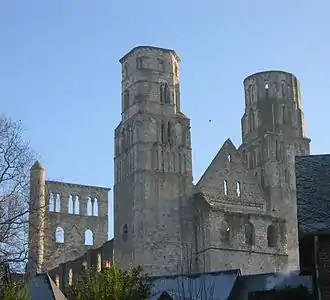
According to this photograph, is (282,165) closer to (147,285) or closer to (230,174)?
(230,174)

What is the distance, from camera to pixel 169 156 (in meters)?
53.3

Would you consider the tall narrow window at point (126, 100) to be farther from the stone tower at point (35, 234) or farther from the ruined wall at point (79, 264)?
the stone tower at point (35, 234)

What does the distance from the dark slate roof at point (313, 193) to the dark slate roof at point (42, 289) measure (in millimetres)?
13214

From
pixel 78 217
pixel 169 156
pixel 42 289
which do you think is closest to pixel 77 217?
pixel 78 217

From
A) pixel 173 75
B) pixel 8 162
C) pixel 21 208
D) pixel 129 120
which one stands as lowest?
pixel 21 208

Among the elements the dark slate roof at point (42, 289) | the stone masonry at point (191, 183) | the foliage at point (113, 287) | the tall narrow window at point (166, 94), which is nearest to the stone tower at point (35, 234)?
the dark slate roof at point (42, 289)

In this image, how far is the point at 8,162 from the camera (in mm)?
27328

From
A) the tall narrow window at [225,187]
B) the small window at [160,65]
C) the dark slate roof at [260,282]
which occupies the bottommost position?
the dark slate roof at [260,282]

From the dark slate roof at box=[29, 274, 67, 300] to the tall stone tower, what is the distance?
94.9 ft

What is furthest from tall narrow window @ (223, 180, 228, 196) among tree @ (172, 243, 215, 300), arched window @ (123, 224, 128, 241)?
tree @ (172, 243, 215, 300)

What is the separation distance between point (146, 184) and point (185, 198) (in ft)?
10.6

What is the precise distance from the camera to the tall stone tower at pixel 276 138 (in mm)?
57531

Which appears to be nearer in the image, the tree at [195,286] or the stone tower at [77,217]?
the tree at [195,286]

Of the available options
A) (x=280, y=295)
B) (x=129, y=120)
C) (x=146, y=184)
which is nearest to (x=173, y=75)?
(x=129, y=120)
